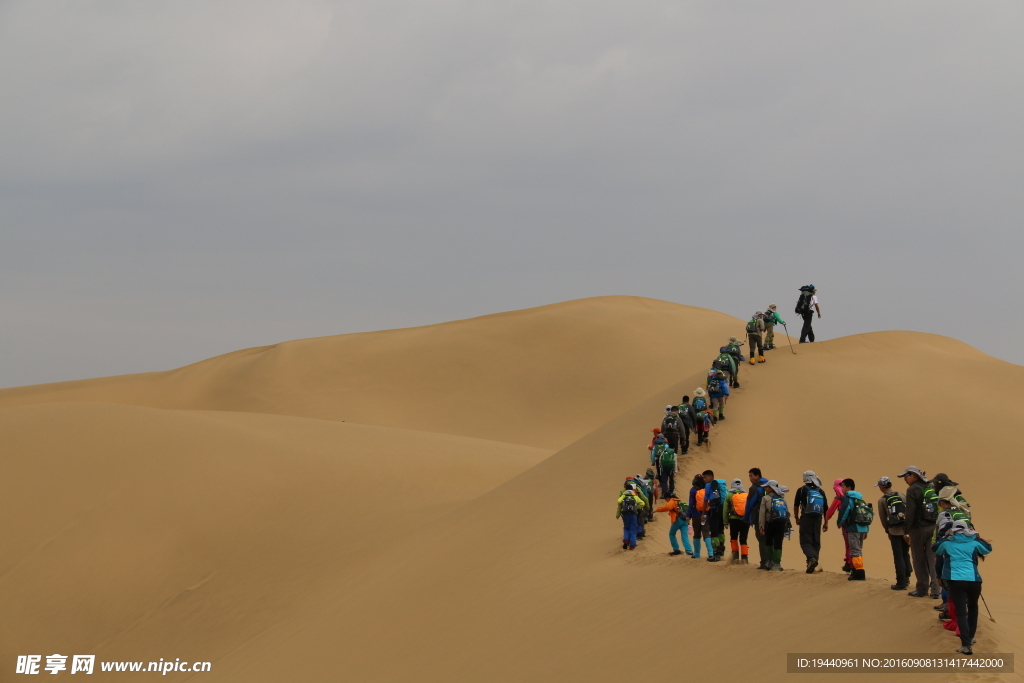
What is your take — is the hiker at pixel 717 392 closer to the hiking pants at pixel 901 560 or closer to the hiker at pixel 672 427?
the hiker at pixel 672 427

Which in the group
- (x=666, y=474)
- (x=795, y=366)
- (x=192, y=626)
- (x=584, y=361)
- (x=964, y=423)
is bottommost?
(x=192, y=626)

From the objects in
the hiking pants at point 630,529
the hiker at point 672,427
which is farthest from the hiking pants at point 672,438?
the hiking pants at point 630,529

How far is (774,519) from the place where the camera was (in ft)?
36.6

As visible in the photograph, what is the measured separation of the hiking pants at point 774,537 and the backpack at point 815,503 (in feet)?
1.36

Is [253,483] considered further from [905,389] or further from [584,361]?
[584,361]

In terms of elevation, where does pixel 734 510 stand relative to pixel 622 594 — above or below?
above

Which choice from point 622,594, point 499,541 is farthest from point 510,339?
point 622,594

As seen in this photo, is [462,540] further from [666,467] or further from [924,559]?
[924,559]

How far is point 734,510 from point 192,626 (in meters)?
12.9

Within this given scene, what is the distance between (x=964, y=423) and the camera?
22234mm

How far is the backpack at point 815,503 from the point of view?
1087 centimetres

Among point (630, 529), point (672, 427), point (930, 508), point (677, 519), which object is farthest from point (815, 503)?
point (672, 427)

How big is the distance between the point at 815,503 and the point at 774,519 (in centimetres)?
56

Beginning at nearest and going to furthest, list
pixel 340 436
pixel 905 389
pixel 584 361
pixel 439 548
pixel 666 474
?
1. pixel 666 474
2. pixel 439 548
3. pixel 905 389
4. pixel 340 436
5. pixel 584 361
